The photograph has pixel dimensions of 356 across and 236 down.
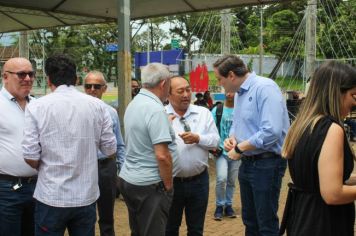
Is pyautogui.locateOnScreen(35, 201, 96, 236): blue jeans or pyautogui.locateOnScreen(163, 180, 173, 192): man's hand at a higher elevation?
pyautogui.locateOnScreen(163, 180, 173, 192): man's hand

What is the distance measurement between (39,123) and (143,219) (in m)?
1.09

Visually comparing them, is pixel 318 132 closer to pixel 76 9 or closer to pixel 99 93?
pixel 99 93

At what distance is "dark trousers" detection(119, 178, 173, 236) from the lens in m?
3.58


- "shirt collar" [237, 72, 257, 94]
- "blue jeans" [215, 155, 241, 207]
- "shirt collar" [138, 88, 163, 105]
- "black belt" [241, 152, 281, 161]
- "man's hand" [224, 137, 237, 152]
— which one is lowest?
"blue jeans" [215, 155, 241, 207]

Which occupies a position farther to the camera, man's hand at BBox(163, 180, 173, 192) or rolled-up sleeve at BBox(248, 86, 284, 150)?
rolled-up sleeve at BBox(248, 86, 284, 150)

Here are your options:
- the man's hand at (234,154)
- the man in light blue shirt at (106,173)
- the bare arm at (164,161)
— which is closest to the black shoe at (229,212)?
the man in light blue shirt at (106,173)

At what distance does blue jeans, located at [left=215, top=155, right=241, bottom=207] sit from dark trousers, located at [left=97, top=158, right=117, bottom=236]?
6.47 ft

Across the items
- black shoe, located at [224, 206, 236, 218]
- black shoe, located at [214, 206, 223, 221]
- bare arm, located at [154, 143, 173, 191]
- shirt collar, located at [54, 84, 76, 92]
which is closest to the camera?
shirt collar, located at [54, 84, 76, 92]

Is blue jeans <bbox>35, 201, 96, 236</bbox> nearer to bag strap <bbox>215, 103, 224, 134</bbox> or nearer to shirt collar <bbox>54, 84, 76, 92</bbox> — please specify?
shirt collar <bbox>54, 84, 76, 92</bbox>

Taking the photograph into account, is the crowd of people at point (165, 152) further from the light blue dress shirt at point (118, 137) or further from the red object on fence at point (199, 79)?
the red object on fence at point (199, 79)

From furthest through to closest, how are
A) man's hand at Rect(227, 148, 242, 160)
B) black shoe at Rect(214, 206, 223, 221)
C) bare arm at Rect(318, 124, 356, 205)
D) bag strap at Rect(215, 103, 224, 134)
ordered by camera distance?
bag strap at Rect(215, 103, 224, 134), black shoe at Rect(214, 206, 223, 221), man's hand at Rect(227, 148, 242, 160), bare arm at Rect(318, 124, 356, 205)

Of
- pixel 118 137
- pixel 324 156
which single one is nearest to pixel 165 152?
pixel 324 156

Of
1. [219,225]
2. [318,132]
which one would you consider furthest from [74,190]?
[219,225]

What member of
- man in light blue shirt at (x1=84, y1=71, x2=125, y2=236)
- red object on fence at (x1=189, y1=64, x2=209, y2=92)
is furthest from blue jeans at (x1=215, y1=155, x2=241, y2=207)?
red object on fence at (x1=189, y1=64, x2=209, y2=92)
